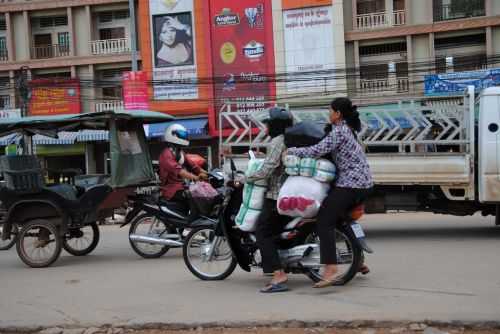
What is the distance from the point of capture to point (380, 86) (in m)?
26.1

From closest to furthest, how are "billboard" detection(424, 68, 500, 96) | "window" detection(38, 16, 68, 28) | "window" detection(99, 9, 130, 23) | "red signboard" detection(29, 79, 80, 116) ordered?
"billboard" detection(424, 68, 500, 96) → "red signboard" detection(29, 79, 80, 116) → "window" detection(99, 9, 130, 23) → "window" detection(38, 16, 68, 28)

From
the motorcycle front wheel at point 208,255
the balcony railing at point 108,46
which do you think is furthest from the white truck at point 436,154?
the balcony railing at point 108,46

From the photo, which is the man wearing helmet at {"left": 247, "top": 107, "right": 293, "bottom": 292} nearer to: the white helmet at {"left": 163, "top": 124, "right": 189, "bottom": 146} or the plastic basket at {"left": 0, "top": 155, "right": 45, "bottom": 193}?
the white helmet at {"left": 163, "top": 124, "right": 189, "bottom": 146}

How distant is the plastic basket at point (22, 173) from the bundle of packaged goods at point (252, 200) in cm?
345

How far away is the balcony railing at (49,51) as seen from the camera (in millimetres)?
29544

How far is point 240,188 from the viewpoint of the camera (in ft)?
18.4

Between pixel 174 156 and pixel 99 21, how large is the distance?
23.4 meters

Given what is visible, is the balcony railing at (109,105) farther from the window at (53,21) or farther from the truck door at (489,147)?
the truck door at (489,147)

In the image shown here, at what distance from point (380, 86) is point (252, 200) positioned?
2183cm

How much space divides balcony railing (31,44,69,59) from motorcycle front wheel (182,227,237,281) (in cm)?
2554

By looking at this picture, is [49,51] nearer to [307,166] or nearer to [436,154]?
[436,154]

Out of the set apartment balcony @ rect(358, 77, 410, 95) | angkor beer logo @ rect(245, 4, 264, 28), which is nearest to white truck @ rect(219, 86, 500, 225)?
apartment balcony @ rect(358, 77, 410, 95)

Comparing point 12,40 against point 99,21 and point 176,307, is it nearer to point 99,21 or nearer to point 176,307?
point 99,21

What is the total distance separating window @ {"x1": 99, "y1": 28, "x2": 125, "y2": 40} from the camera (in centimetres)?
2923
